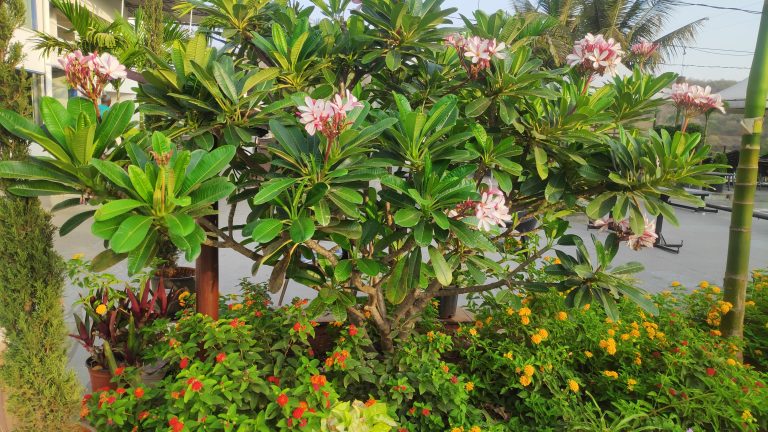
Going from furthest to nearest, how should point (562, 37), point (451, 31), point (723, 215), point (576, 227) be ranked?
point (562, 37) < point (723, 215) < point (576, 227) < point (451, 31)

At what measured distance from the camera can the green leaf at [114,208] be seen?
104 cm

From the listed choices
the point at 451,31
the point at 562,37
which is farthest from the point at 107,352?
the point at 562,37

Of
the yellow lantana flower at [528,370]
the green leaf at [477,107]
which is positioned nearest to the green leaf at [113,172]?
the green leaf at [477,107]

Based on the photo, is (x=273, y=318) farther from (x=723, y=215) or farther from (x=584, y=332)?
(x=723, y=215)

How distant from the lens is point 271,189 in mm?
1260

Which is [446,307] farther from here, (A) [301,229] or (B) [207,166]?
(B) [207,166]

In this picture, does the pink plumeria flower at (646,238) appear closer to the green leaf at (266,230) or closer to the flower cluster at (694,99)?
the flower cluster at (694,99)

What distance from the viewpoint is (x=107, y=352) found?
1980 millimetres

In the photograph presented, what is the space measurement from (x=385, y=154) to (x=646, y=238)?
1.03 metres

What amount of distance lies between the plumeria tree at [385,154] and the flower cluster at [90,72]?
119 mm

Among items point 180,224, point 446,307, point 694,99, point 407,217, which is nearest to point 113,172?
point 180,224

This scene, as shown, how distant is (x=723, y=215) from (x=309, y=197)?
10.7m

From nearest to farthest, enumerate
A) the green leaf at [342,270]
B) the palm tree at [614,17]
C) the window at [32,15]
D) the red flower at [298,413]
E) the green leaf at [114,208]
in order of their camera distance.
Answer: the green leaf at [114,208], the red flower at [298,413], the green leaf at [342,270], the window at [32,15], the palm tree at [614,17]

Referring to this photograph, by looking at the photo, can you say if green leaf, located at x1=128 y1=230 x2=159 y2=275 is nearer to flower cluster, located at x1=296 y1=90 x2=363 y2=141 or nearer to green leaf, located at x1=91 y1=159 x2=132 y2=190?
green leaf, located at x1=91 y1=159 x2=132 y2=190
